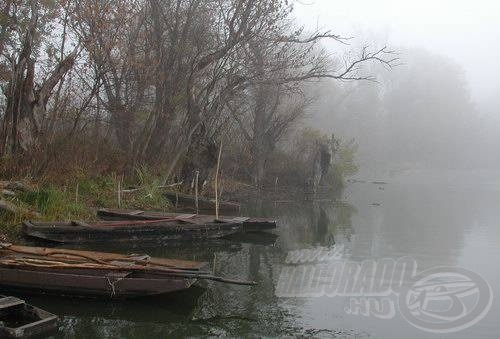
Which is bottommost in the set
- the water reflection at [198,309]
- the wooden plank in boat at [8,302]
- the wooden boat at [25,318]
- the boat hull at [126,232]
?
the water reflection at [198,309]

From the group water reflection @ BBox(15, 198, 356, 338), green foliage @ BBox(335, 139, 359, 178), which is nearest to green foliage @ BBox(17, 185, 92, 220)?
water reflection @ BBox(15, 198, 356, 338)

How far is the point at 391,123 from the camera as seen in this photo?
2461 inches

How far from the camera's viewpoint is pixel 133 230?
425 inches

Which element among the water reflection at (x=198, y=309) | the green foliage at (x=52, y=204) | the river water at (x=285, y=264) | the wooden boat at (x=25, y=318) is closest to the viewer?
the wooden boat at (x=25, y=318)

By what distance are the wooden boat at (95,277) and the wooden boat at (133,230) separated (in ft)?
8.62

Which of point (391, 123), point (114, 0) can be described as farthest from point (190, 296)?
point (391, 123)

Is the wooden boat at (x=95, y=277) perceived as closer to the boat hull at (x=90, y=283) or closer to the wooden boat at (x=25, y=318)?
the boat hull at (x=90, y=283)

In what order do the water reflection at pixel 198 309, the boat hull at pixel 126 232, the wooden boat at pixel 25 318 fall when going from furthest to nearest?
the boat hull at pixel 126 232, the water reflection at pixel 198 309, the wooden boat at pixel 25 318

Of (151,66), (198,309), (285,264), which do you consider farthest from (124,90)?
(198,309)

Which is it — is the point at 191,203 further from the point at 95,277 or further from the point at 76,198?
the point at 95,277

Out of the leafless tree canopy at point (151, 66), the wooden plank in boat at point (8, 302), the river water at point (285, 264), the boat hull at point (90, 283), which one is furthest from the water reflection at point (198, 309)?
the leafless tree canopy at point (151, 66)

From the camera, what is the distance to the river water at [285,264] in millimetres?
6637

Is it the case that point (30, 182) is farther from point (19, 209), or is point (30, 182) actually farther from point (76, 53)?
point (76, 53)

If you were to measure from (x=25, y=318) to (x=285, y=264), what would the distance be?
18.5 ft
